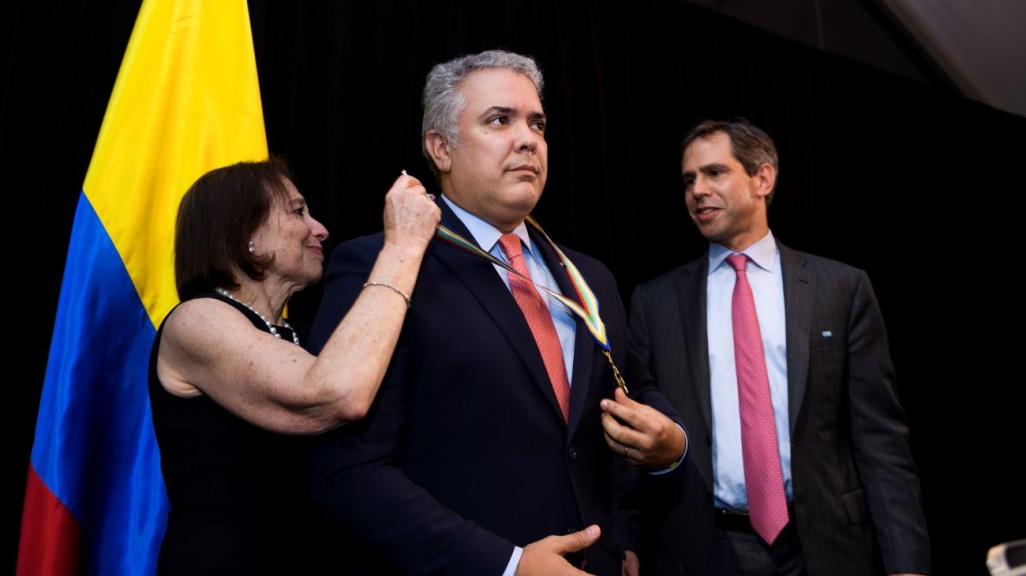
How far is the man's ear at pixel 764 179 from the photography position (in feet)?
9.24

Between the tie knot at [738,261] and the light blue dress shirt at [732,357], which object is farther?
the tie knot at [738,261]

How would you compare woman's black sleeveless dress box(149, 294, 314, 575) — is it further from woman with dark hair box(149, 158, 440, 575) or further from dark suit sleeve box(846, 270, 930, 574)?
dark suit sleeve box(846, 270, 930, 574)

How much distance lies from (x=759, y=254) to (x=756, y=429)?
603mm

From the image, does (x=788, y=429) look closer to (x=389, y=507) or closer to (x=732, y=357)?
(x=732, y=357)

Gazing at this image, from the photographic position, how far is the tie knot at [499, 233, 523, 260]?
1670 millimetres

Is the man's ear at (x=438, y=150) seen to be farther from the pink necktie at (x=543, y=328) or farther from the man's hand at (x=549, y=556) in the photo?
the man's hand at (x=549, y=556)

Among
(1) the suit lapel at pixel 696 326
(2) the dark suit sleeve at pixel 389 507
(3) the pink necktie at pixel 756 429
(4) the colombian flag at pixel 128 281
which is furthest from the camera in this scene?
(1) the suit lapel at pixel 696 326

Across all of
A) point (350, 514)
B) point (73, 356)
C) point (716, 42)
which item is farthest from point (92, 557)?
point (716, 42)

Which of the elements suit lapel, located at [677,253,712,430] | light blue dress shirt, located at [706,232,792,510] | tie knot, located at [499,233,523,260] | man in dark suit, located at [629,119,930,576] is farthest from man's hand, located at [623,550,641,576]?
tie knot, located at [499,233,523,260]

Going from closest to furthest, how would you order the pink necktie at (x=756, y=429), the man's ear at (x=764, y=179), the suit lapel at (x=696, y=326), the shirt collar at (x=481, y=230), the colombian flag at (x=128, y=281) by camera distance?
the shirt collar at (x=481, y=230), the colombian flag at (x=128, y=281), the pink necktie at (x=756, y=429), the suit lapel at (x=696, y=326), the man's ear at (x=764, y=179)

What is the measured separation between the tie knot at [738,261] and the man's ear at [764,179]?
0.30 metres

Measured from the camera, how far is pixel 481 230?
1.68 metres

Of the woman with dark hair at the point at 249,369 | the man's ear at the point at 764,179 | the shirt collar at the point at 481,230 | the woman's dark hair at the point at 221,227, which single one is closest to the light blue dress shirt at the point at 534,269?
the shirt collar at the point at 481,230

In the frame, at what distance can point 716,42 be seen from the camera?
3793 mm
